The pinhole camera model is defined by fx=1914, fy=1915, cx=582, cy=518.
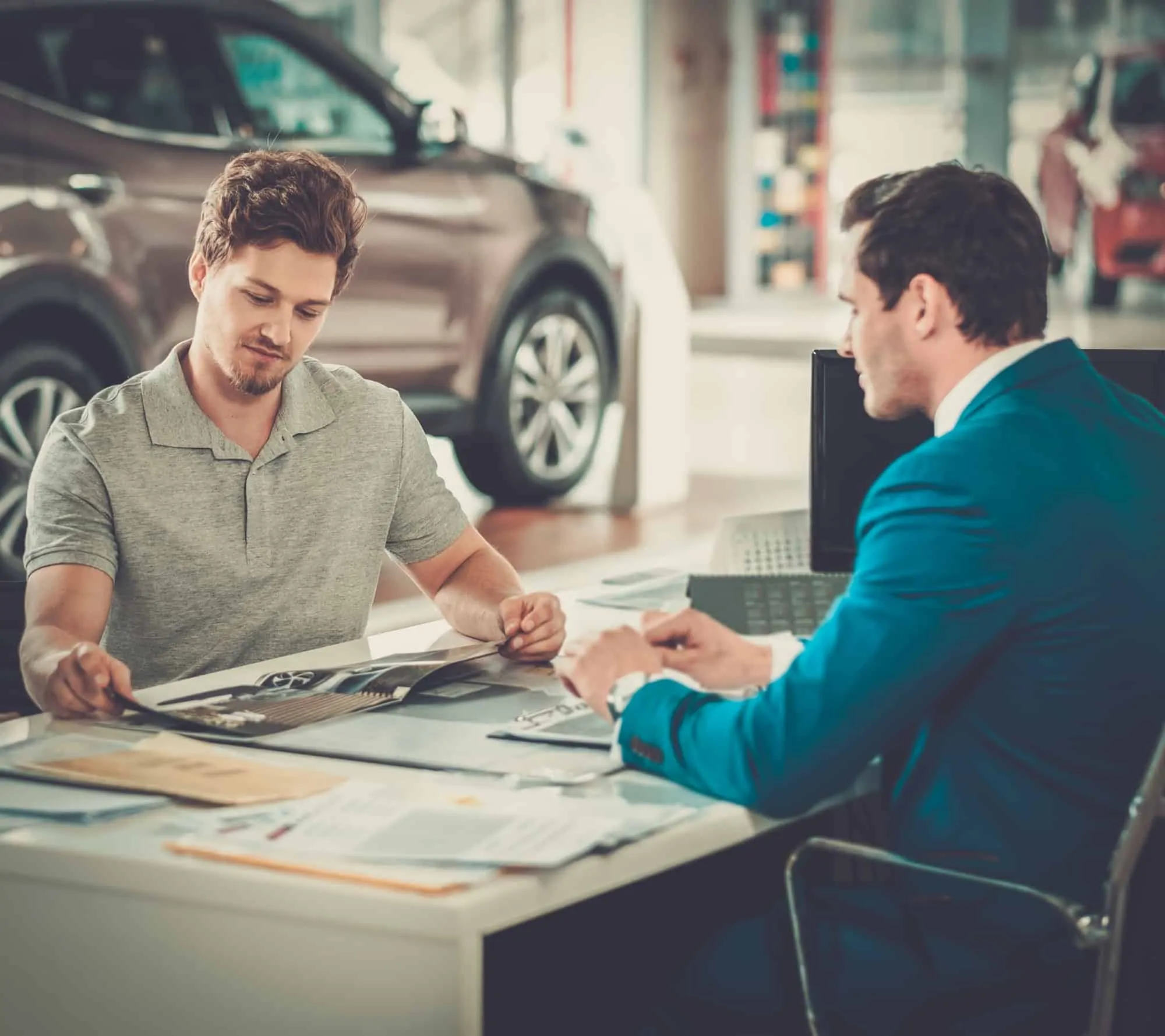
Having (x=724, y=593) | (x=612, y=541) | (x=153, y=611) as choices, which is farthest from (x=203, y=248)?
(x=612, y=541)

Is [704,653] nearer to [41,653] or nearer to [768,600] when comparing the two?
[768,600]

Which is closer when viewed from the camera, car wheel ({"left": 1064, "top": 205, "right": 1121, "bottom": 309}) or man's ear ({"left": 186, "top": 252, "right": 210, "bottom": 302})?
man's ear ({"left": 186, "top": 252, "right": 210, "bottom": 302})

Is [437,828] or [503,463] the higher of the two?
[437,828]

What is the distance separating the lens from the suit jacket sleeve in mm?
1518

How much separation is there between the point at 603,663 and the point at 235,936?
0.48 m

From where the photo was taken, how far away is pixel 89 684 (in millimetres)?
1841

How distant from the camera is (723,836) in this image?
1537mm

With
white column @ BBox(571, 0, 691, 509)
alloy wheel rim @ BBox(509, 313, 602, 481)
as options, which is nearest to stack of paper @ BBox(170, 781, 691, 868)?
alloy wheel rim @ BBox(509, 313, 602, 481)

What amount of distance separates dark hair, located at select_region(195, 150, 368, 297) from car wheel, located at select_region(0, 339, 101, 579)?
90.1 inches

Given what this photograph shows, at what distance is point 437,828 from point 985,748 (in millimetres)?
449

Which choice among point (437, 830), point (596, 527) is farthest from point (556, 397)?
point (437, 830)

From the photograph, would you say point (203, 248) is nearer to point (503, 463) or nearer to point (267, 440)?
point (267, 440)

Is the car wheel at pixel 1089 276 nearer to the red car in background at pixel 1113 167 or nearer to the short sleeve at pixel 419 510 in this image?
the red car in background at pixel 1113 167

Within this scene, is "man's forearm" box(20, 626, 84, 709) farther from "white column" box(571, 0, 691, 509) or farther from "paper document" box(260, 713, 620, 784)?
"white column" box(571, 0, 691, 509)
